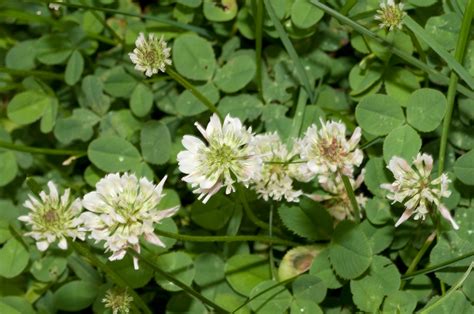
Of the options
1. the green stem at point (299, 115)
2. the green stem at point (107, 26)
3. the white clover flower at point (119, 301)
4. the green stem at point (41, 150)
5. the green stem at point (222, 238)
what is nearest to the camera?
the green stem at point (222, 238)

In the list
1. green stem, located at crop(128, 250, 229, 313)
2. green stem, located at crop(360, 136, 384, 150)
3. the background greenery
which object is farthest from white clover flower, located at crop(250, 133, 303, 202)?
green stem, located at crop(128, 250, 229, 313)

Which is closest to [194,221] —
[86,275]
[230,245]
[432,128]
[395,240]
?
[230,245]

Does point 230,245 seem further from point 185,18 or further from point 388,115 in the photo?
point 185,18

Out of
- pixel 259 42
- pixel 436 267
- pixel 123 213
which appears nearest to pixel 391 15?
pixel 259 42

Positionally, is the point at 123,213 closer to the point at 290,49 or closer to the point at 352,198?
the point at 352,198

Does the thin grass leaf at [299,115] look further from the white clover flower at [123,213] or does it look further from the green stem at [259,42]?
the white clover flower at [123,213]

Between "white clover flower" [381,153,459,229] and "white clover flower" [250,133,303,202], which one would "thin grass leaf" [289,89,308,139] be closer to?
"white clover flower" [250,133,303,202]

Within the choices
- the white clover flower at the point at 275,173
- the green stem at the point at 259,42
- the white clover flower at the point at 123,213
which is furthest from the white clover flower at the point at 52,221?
the green stem at the point at 259,42

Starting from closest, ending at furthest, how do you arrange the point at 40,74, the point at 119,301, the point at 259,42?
the point at 119,301 → the point at 259,42 → the point at 40,74
